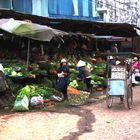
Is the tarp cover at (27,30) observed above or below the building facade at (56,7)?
below

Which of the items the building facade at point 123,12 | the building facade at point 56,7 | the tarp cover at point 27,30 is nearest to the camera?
the tarp cover at point 27,30

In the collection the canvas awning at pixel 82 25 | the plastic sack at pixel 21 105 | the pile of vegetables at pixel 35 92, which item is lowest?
the plastic sack at pixel 21 105

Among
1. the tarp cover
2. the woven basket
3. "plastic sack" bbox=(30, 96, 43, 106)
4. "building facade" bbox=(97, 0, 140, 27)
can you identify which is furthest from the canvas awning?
"building facade" bbox=(97, 0, 140, 27)

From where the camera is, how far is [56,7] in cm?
2847

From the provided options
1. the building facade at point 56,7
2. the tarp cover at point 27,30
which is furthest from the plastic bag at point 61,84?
the building facade at point 56,7

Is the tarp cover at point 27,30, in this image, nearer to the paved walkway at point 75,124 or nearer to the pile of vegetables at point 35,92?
the pile of vegetables at point 35,92

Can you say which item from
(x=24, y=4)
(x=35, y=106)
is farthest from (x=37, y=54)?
(x=24, y=4)

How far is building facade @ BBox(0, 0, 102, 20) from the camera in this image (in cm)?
2515

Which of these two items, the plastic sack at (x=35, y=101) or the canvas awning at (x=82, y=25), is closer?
the plastic sack at (x=35, y=101)

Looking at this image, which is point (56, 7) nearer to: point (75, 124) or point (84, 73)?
point (84, 73)

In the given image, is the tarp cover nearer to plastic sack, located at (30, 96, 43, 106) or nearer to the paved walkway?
plastic sack, located at (30, 96, 43, 106)

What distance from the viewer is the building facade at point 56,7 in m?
25.1

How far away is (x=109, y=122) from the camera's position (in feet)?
35.7

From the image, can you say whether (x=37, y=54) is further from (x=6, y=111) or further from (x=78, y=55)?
(x=6, y=111)
